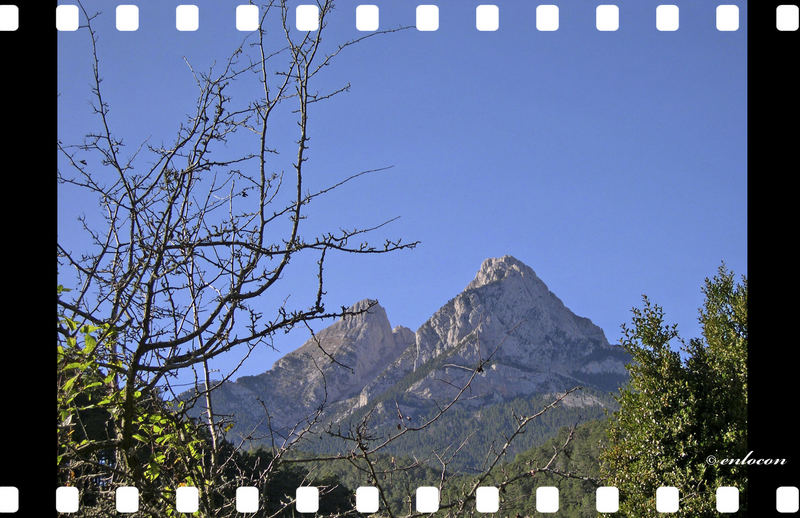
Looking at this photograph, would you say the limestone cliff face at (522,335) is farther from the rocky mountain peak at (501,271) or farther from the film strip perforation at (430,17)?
the film strip perforation at (430,17)

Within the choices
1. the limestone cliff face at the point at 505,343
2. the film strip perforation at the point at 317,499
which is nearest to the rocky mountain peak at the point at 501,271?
the limestone cliff face at the point at 505,343

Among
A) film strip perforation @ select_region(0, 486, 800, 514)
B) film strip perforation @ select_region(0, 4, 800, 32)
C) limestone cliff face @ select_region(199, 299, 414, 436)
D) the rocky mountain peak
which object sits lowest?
limestone cliff face @ select_region(199, 299, 414, 436)

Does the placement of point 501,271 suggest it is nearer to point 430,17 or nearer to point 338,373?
point 338,373

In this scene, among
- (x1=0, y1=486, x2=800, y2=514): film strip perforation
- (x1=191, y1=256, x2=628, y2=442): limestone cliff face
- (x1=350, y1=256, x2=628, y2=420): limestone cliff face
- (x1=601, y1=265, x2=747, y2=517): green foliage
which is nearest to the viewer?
(x1=0, y1=486, x2=800, y2=514): film strip perforation

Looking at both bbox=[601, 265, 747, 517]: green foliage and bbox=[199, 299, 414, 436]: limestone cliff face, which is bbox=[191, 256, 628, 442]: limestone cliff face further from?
bbox=[601, 265, 747, 517]: green foliage

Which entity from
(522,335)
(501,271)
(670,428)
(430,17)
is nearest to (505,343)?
(522,335)

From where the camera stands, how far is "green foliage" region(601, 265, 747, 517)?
10.0 meters

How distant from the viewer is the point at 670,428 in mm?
10273

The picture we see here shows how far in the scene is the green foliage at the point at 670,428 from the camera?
1002cm

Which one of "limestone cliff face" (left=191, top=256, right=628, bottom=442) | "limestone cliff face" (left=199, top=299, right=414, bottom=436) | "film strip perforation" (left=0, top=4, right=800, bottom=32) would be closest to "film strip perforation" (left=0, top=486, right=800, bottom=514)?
"film strip perforation" (left=0, top=4, right=800, bottom=32)
